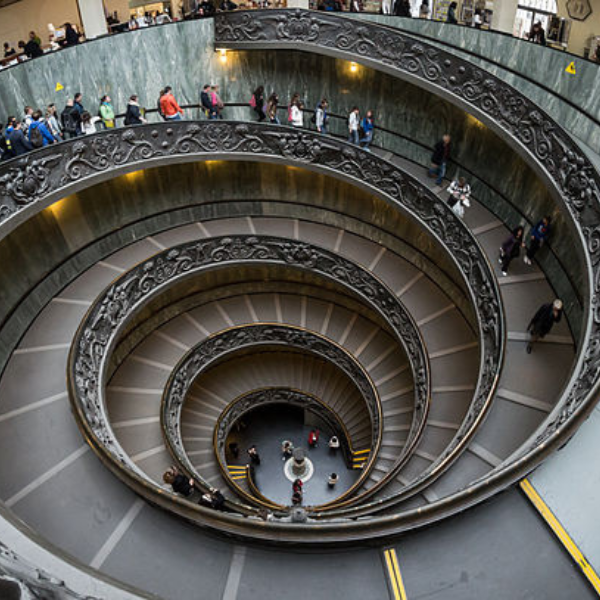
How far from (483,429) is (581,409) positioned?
9.56 feet

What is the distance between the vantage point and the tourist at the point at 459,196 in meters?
13.2

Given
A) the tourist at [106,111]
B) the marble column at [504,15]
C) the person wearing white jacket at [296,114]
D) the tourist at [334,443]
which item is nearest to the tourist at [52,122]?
the tourist at [106,111]

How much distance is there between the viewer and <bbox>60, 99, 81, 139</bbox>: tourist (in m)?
13.6

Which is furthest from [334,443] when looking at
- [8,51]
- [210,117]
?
[8,51]

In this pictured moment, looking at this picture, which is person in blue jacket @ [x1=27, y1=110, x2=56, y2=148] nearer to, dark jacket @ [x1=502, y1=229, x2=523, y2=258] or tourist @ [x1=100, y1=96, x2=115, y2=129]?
tourist @ [x1=100, y1=96, x2=115, y2=129]

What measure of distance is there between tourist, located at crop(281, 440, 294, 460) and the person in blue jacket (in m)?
12.9

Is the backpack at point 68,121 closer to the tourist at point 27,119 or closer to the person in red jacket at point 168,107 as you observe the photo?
the tourist at point 27,119

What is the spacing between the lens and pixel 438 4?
65.6ft

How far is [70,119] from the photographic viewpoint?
44.7ft

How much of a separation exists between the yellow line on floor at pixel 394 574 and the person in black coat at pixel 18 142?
11.9 meters

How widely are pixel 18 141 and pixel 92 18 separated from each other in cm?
551

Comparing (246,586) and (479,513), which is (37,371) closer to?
(246,586)

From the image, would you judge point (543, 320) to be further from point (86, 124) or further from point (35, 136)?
point (35, 136)

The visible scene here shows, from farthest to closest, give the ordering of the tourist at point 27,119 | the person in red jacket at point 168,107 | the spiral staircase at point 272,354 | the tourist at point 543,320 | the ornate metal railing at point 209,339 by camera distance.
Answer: the person in red jacket at point 168,107
the tourist at point 27,119
the ornate metal railing at point 209,339
the tourist at point 543,320
the spiral staircase at point 272,354
